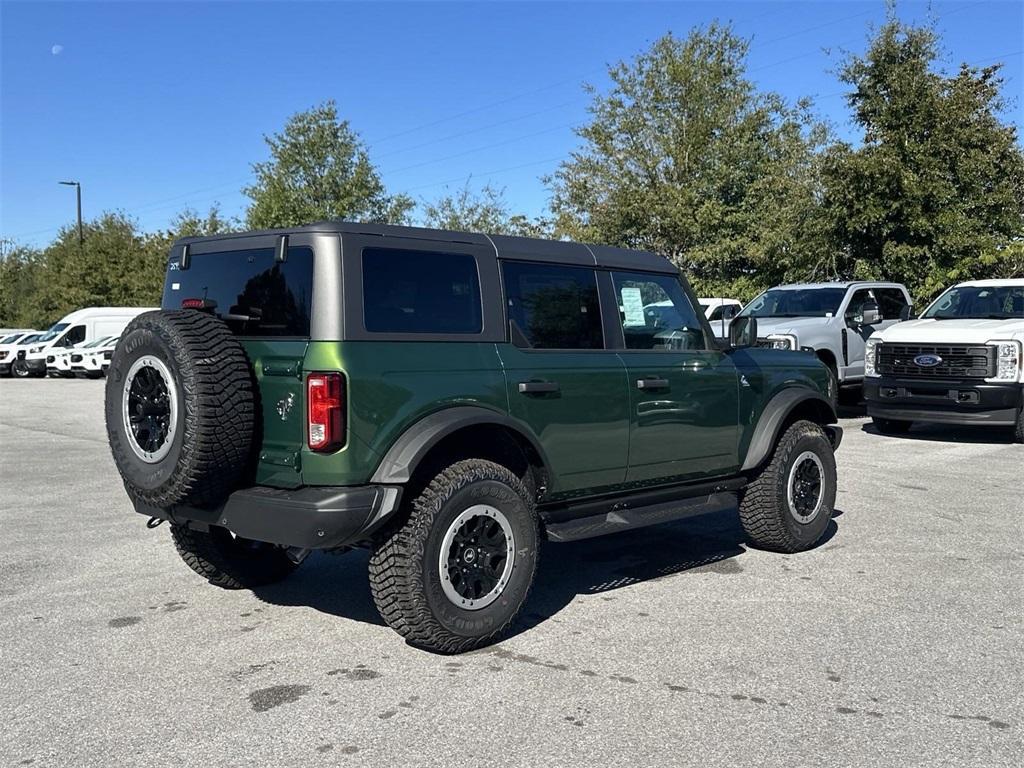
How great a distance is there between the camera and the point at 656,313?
6070 mm

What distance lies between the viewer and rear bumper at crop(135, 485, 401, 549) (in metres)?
4.30

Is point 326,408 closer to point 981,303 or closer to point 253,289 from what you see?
point 253,289

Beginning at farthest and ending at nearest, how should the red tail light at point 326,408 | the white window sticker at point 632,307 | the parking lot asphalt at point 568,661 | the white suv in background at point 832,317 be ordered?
1. the white suv in background at point 832,317
2. the white window sticker at point 632,307
3. the red tail light at point 326,408
4. the parking lot asphalt at point 568,661

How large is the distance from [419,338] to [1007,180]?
18.0m

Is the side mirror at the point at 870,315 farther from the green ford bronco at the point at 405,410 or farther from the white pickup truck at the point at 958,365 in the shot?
the green ford bronco at the point at 405,410

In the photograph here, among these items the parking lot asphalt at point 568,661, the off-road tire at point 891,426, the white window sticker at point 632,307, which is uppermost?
the white window sticker at point 632,307

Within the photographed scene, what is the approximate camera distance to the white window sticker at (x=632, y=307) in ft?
19.2

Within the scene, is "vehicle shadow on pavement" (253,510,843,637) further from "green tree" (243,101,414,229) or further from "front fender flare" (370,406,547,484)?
"green tree" (243,101,414,229)

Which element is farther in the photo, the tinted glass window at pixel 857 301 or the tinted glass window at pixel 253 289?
the tinted glass window at pixel 857 301

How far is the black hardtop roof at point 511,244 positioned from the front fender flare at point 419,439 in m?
0.88

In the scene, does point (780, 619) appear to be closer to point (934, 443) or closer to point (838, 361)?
point (934, 443)

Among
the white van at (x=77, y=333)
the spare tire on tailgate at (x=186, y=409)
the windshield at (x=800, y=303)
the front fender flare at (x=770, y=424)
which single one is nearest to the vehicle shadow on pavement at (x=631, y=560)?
the front fender flare at (x=770, y=424)

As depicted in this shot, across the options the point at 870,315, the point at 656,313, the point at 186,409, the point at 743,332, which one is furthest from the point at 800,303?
the point at 186,409

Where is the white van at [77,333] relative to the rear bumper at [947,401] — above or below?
above
